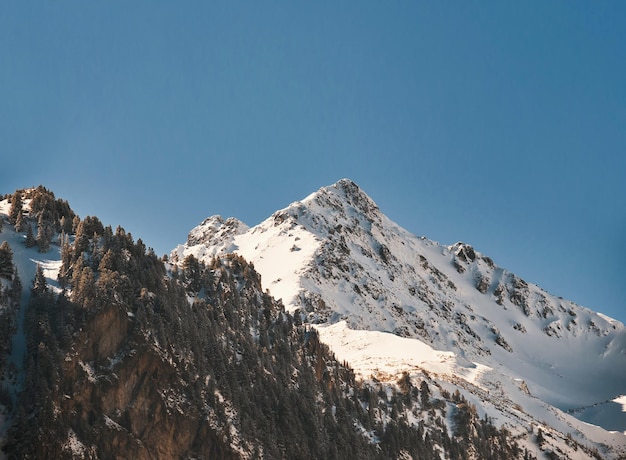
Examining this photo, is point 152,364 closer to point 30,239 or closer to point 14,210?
point 30,239

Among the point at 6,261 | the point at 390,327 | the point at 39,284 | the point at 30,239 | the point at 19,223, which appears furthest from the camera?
the point at 390,327

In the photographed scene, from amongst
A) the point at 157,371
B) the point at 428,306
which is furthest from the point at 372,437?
the point at 428,306

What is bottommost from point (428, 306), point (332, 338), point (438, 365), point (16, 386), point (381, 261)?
point (16, 386)

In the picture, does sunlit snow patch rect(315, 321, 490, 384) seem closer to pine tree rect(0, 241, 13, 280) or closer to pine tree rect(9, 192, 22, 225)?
pine tree rect(9, 192, 22, 225)

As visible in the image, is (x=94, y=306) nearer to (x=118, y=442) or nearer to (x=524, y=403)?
(x=118, y=442)

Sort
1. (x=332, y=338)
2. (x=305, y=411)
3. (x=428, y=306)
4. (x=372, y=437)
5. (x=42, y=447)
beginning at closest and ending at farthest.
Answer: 1. (x=42, y=447)
2. (x=305, y=411)
3. (x=372, y=437)
4. (x=332, y=338)
5. (x=428, y=306)

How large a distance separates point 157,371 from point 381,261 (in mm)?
154991

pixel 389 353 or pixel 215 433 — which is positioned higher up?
pixel 389 353

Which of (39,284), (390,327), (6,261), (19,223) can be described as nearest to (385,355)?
(390,327)

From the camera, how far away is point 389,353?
10694cm

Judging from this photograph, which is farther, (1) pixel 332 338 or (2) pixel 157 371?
(1) pixel 332 338

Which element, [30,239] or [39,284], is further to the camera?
[30,239]

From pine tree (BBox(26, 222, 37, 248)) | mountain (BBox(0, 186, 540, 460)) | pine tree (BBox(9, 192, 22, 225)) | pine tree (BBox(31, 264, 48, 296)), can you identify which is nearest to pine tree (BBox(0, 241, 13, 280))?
mountain (BBox(0, 186, 540, 460))

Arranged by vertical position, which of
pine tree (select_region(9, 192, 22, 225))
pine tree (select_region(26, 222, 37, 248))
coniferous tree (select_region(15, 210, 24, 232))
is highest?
pine tree (select_region(9, 192, 22, 225))
